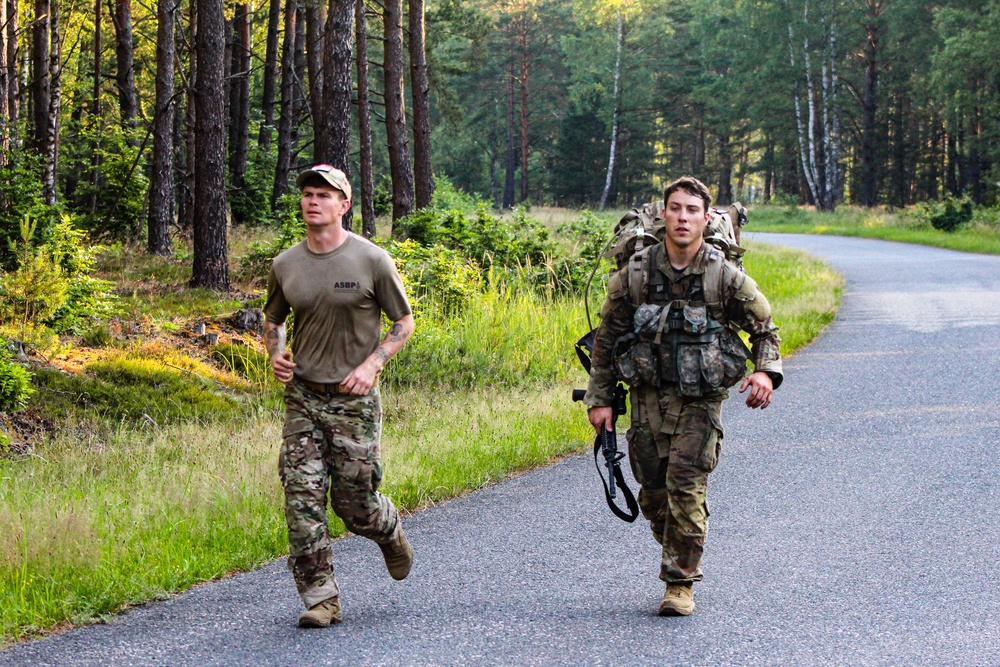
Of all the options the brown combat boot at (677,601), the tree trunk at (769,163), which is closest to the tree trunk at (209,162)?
the brown combat boot at (677,601)

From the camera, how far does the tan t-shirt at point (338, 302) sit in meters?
4.71

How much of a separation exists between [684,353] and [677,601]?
3.47ft

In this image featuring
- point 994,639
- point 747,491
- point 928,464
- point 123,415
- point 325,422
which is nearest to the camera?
point 994,639

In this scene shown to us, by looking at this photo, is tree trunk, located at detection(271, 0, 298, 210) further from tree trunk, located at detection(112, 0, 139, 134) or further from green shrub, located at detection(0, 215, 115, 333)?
green shrub, located at detection(0, 215, 115, 333)

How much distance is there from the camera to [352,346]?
4.75 meters

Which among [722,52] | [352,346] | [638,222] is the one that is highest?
[722,52]

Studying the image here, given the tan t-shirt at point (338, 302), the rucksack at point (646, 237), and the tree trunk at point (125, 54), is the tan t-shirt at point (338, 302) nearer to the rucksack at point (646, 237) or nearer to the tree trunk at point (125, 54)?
the rucksack at point (646, 237)

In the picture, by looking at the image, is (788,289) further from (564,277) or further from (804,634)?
(804,634)

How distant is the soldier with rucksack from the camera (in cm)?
469

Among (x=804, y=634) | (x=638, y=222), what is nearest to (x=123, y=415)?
(x=638, y=222)

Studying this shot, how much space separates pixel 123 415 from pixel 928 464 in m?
6.58

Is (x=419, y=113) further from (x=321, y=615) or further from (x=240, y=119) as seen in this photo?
(x=321, y=615)

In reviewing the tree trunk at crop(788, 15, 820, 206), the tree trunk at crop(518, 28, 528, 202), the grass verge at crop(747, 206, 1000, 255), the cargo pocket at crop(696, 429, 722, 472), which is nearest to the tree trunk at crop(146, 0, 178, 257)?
the cargo pocket at crop(696, 429, 722, 472)

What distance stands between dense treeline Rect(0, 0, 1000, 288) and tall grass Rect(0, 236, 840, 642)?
16.9 feet
